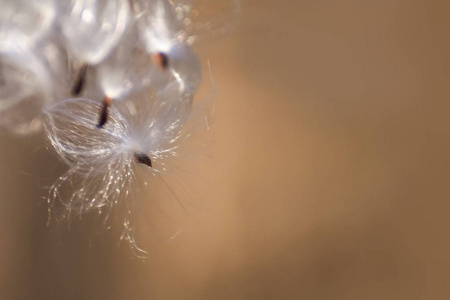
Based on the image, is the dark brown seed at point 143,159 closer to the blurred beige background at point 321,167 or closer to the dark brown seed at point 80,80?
the dark brown seed at point 80,80

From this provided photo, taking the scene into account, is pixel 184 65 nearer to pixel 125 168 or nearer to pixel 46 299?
pixel 125 168

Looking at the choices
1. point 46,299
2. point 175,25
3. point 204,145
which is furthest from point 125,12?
point 46,299

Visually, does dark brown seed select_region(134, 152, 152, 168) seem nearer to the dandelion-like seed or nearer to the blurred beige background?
the dandelion-like seed

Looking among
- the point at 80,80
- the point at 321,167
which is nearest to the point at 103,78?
the point at 80,80

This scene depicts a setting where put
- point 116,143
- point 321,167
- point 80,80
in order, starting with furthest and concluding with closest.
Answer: point 321,167 → point 116,143 → point 80,80

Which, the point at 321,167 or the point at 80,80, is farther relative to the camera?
the point at 321,167

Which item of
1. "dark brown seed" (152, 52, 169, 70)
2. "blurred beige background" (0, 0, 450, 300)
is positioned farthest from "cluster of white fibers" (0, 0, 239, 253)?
"blurred beige background" (0, 0, 450, 300)

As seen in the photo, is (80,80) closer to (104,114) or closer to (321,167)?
(104,114)
